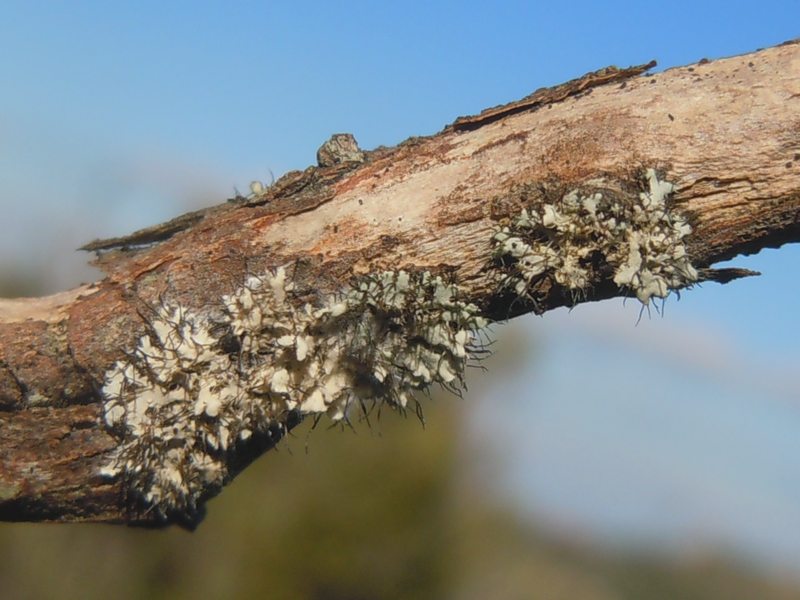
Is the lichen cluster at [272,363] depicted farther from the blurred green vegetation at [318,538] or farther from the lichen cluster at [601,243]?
the blurred green vegetation at [318,538]

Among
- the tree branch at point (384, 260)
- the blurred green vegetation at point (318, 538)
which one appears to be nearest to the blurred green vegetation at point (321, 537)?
the blurred green vegetation at point (318, 538)

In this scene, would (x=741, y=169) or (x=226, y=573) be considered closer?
(x=741, y=169)

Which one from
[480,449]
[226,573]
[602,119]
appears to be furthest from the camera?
[480,449]

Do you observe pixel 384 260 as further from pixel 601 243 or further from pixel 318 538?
pixel 318 538

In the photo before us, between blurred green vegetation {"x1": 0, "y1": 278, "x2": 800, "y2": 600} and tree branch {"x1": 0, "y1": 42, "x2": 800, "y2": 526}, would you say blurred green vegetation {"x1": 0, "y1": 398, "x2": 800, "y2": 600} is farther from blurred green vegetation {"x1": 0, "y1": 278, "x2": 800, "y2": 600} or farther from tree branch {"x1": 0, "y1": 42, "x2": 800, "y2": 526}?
tree branch {"x1": 0, "y1": 42, "x2": 800, "y2": 526}

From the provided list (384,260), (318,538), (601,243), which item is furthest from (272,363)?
(318,538)

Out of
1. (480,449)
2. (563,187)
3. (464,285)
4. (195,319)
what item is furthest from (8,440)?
(480,449)

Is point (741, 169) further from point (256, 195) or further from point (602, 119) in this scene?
point (256, 195)

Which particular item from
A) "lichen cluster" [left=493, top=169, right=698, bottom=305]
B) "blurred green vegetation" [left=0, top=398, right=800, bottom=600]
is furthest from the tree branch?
"blurred green vegetation" [left=0, top=398, right=800, bottom=600]
